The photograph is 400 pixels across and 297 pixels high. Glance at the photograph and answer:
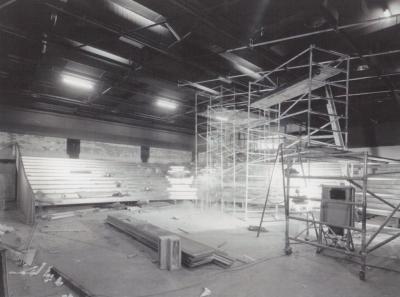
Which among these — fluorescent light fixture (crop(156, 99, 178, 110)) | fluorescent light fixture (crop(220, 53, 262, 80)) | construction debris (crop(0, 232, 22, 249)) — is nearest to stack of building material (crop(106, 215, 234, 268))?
construction debris (crop(0, 232, 22, 249))

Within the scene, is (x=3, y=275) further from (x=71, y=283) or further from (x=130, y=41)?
(x=130, y=41)

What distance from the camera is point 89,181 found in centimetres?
1292

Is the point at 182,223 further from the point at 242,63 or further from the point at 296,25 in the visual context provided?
the point at 296,25

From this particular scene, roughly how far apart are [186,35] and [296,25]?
277cm

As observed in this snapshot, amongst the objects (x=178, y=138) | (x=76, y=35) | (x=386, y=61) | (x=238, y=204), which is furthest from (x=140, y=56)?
(x=178, y=138)

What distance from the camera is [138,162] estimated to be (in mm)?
16922

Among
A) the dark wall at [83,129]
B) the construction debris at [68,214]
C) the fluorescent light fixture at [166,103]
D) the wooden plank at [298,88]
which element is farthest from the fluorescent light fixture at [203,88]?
the dark wall at [83,129]

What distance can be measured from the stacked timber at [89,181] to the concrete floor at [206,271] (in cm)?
372

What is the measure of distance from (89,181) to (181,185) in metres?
4.90

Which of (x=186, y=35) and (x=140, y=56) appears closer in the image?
(x=186, y=35)

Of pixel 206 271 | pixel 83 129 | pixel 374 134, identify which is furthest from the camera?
pixel 83 129

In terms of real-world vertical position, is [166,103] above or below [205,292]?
above

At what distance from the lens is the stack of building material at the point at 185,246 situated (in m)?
4.93

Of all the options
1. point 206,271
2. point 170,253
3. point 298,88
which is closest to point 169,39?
point 298,88
